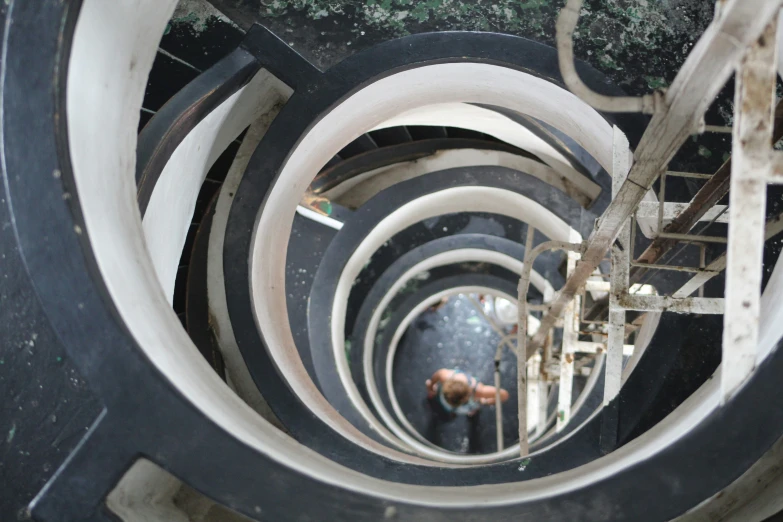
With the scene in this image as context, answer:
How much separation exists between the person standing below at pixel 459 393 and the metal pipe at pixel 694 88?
682 centimetres

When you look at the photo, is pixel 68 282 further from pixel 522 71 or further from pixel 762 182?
pixel 522 71

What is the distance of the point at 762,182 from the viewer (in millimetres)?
1510

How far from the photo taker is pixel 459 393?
9.18 metres

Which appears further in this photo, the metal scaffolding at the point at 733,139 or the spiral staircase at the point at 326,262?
the spiral staircase at the point at 326,262

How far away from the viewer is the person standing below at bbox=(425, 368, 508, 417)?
30.1ft

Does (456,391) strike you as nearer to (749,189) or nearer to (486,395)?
(486,395)

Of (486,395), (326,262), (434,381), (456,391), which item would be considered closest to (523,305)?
(326,262)

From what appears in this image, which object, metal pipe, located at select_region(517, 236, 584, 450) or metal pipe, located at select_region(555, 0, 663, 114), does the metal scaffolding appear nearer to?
metal pipe, located at select_region(555, 0, 663, 114)

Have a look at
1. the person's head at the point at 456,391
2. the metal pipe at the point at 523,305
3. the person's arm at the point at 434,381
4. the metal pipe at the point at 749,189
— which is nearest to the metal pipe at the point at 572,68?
the metal pipe at the point at 749,189

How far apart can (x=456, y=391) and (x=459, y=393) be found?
6cm

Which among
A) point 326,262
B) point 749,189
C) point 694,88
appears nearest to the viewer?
point 749,189

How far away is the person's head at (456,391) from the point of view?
30.1 feet

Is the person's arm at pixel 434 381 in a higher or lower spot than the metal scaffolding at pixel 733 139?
higher

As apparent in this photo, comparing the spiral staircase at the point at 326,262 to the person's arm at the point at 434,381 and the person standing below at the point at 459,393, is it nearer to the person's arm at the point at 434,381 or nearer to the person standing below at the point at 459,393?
the person standing below at the point at 459,393
